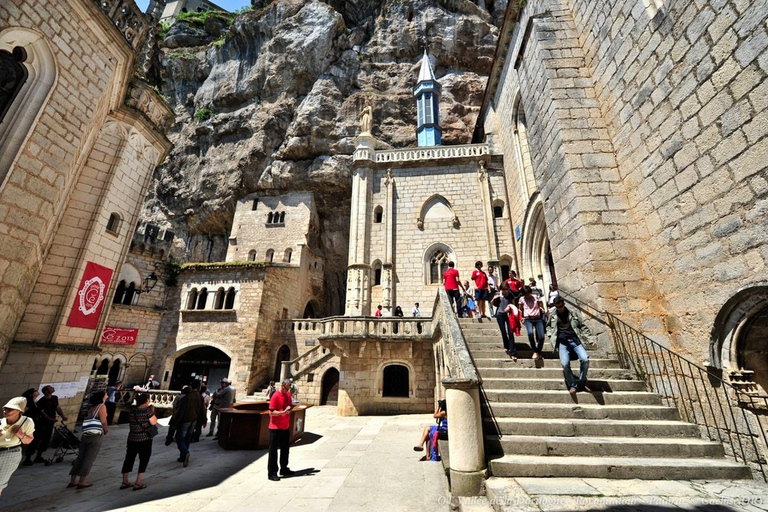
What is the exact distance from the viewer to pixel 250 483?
14.7 ft

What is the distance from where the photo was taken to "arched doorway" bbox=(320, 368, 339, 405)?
14.3m

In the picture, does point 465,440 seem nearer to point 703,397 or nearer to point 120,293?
point 703,397

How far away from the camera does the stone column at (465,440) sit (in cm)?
330

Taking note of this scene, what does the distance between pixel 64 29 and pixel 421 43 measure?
21549 mm

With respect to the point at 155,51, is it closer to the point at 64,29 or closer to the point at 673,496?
the point at 64,29

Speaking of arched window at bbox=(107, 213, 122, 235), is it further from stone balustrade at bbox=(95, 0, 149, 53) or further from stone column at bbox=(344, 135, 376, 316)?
stone column at bbox=(344, 135, 376, 316)

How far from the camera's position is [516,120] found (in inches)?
519

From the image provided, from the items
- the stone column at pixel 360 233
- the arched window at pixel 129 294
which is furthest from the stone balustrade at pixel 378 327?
the arched window at pixel 129 294

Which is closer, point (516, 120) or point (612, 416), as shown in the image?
point (612, 416)

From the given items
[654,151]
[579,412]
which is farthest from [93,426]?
[654,151]

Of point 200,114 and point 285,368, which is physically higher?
point 200,114

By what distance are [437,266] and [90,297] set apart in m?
13.0

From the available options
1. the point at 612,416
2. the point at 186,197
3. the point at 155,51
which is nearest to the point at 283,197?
the point at 186,197

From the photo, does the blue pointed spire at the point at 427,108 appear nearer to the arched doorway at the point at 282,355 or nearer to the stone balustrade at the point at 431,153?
the stone balustrade at the point at 431,153
